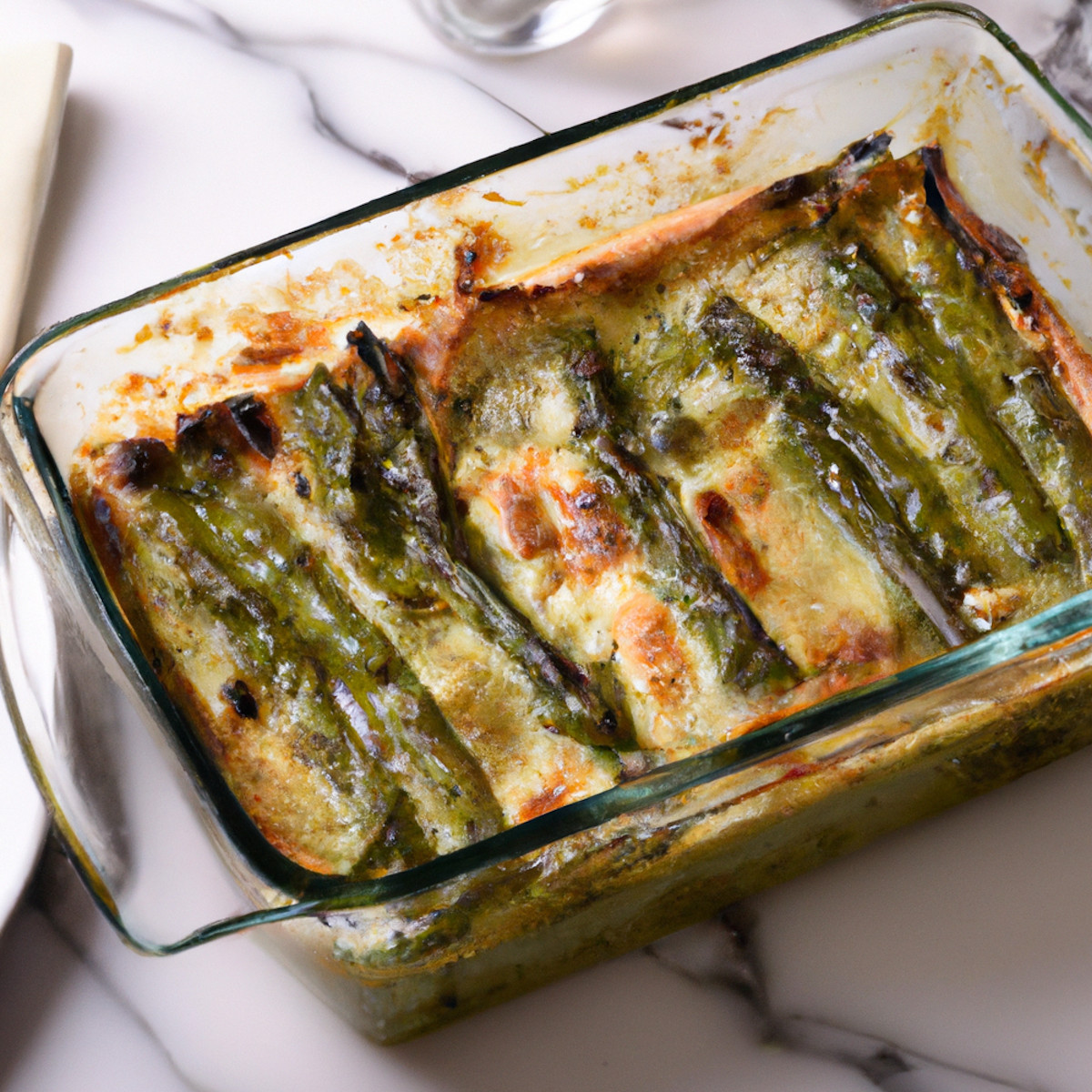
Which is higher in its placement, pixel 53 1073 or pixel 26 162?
pixel 26 162

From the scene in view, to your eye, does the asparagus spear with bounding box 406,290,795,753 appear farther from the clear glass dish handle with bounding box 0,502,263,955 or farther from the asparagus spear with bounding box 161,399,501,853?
the clear glass dish handle with bounding box 0,502,263,955

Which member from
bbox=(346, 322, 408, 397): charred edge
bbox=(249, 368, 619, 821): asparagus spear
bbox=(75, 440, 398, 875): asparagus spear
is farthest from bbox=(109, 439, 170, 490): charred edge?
bbox=(346, 322, 408, 397): charred edge

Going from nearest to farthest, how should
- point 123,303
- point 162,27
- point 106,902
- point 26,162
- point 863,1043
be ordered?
point 106,902
point 123,303
point 863,1043
point 26,162
point 162,27

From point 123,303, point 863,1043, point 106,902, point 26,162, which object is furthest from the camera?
point 26,162

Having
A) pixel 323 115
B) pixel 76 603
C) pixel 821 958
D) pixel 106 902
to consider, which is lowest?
pixel 821 958

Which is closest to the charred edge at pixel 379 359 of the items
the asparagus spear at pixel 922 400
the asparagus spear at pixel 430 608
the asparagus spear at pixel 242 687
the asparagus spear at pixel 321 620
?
the asparagus spear at pixel 430 608

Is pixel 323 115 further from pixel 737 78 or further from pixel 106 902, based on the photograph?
pixel 106 902

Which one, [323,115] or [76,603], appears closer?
[76,603]

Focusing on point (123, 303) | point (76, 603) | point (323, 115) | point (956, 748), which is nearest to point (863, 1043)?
point (956, 748)
